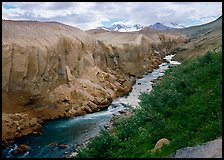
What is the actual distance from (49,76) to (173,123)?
16989 mm

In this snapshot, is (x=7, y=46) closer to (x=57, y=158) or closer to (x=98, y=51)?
(x=57, y=158)

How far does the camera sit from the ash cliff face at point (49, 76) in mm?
25109

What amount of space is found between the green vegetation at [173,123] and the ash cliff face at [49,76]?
1046cm

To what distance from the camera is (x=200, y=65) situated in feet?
71.0

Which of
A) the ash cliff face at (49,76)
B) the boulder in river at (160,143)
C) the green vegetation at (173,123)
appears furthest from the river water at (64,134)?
the boulder in river at (160,143)

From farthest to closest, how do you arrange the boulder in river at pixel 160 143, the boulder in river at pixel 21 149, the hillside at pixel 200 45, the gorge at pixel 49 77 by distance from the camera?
the hillside at pixel 200 45
the gorge at pixel 49 77
the boulder in river at pixel 21 149
the boulder in river at pixel 160 143

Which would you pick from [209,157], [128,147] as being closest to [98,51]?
[128,147]

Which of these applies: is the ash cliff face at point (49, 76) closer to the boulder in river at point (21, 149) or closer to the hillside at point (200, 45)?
the boulder in river at point (21, 149)

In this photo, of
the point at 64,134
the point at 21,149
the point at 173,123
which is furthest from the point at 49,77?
the point at 173,123

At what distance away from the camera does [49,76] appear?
95.1 ft

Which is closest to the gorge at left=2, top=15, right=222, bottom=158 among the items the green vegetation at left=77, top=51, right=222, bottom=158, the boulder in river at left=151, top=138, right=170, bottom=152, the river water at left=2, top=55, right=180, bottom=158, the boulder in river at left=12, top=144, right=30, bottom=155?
the river water at left=2, top=55, right=180, bottom=158

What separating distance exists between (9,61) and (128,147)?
1475 cm

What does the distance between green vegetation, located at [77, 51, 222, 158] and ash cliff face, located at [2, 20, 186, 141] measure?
1046cm

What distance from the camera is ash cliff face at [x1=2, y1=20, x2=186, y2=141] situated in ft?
82.4
